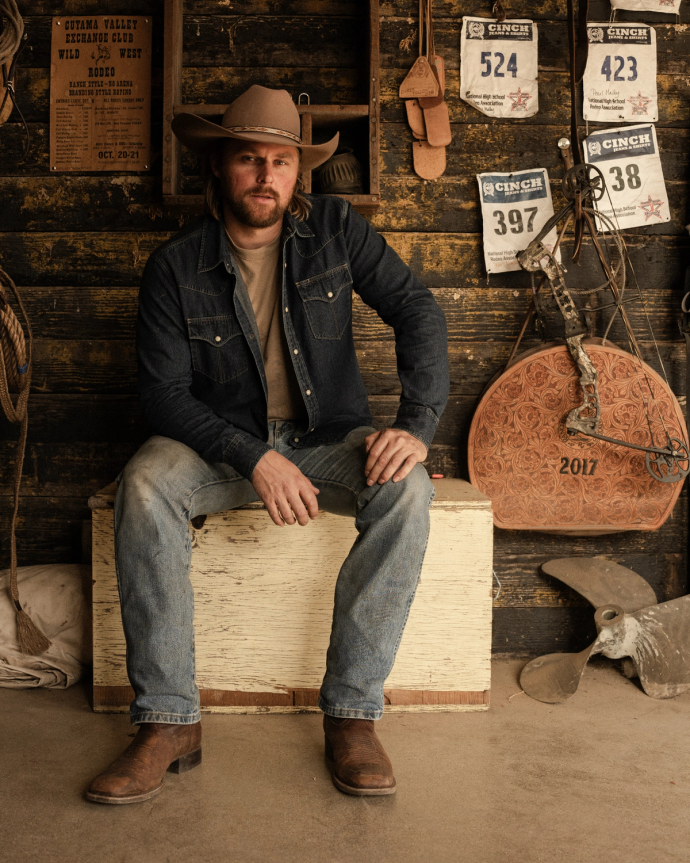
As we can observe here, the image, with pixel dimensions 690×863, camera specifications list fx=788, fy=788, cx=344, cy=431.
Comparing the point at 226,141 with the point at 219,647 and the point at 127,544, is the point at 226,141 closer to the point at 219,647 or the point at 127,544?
the point at 127,544

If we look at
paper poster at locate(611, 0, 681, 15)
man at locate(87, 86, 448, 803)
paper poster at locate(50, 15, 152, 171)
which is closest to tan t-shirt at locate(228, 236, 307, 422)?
man at locate(87, 86, 448, 803)

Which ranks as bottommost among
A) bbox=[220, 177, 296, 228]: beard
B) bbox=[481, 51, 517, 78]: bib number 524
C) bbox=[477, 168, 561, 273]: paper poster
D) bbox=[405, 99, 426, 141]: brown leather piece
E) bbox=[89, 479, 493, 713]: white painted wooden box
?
bbox=[89, 479, 493, 713]: white painted wooden box

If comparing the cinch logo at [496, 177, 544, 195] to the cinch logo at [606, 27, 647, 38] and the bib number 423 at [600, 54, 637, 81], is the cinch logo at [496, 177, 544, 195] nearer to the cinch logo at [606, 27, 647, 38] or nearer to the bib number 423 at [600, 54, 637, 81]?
the bib number 423 at [600, 54, 637, 81]

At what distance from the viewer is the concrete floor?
151 cm

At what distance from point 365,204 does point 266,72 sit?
1.86 ft

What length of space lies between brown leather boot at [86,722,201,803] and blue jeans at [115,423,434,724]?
0.11ft

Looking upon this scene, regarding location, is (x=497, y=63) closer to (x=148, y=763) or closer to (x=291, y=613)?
(x=291, y=613)

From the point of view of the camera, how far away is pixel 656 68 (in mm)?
2541

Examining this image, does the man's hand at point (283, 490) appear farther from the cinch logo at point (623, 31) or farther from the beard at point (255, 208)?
the cinch logo at point (623, 31)

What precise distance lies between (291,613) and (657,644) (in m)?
1.08

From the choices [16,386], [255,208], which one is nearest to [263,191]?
[255,208]

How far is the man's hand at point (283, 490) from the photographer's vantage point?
1.84 m

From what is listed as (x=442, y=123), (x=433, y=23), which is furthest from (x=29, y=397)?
(x=433, y=23)

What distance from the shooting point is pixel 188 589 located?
1.81 meters
